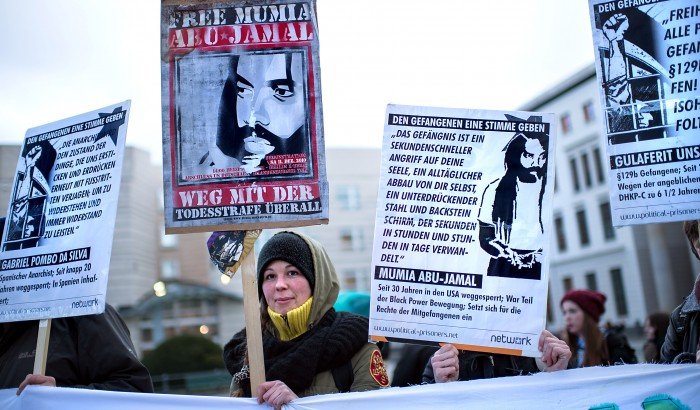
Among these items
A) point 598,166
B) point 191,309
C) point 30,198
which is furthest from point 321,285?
point 191,309

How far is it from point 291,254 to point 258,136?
0.65m

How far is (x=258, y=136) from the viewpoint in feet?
9.77

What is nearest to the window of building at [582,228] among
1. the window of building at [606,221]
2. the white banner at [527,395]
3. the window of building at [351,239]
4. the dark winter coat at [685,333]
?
the window of building at [606,221]

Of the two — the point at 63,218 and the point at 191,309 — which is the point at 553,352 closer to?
the point at 63,218

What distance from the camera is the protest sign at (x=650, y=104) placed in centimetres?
287

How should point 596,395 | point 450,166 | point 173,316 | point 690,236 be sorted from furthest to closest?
point 173,316, point 690,236, point 450,166, point 596,395

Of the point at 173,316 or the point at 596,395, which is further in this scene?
the point at 173,316

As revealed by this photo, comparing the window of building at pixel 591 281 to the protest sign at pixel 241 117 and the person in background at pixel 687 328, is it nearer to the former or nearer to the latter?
the person in background at pixel 687 328

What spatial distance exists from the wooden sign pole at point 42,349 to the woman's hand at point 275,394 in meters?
0.90

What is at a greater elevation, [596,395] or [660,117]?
[660,117]

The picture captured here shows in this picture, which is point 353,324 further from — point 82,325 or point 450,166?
point 82,325

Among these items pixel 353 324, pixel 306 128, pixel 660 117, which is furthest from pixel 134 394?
pixel 660 117

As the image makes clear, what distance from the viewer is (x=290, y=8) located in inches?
121

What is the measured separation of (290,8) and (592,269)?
42176mm
